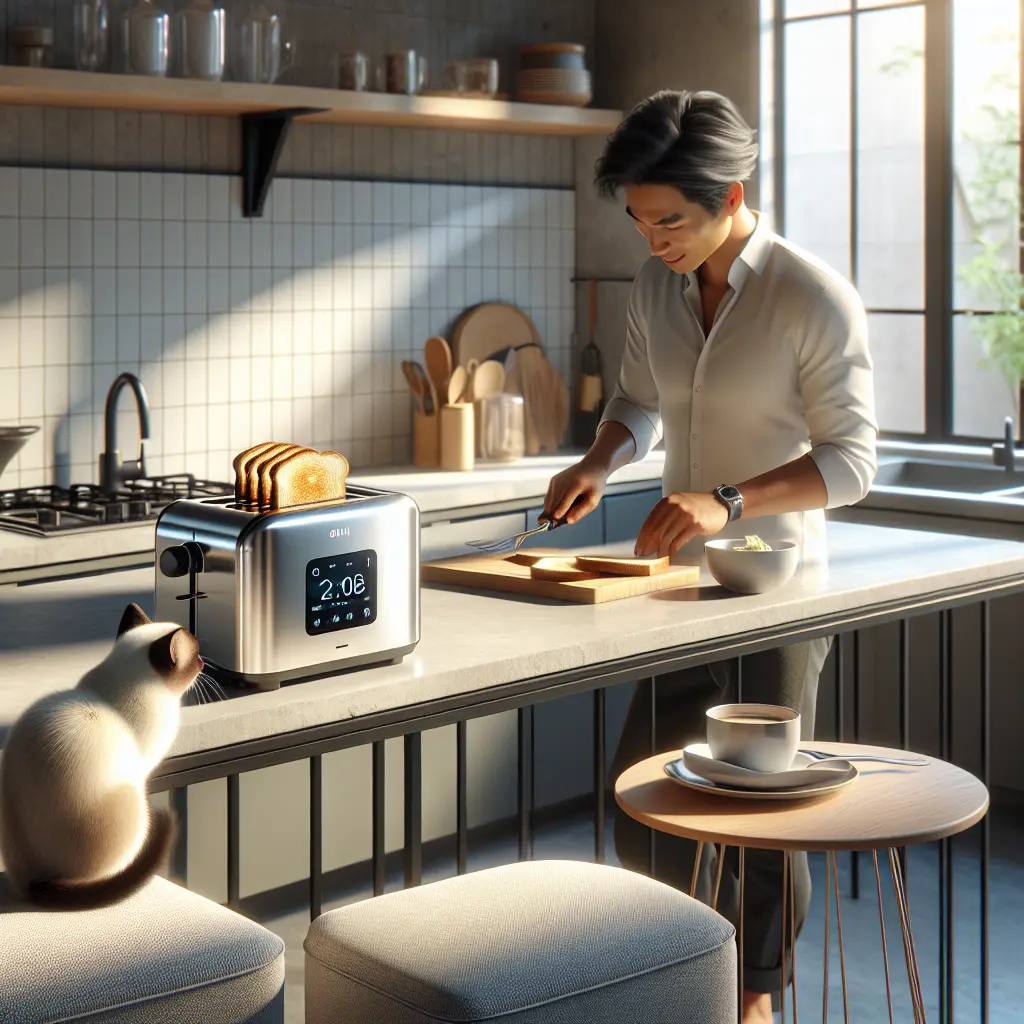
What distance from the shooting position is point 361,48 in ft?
13.9

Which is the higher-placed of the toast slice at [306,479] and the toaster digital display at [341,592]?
the toast slice at [306,479]

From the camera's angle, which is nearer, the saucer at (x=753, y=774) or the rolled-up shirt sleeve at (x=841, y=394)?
the saucer at (x=753, y=774)

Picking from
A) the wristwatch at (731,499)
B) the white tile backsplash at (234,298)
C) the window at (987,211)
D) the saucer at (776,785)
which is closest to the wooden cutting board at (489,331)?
the white tile backsplash at (234,298)

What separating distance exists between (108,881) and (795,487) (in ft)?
4.26

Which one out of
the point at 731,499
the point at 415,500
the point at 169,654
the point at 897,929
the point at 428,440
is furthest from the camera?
the point at 428,440

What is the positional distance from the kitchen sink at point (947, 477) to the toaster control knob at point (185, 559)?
2779 millimetres

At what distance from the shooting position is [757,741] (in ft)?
5.69

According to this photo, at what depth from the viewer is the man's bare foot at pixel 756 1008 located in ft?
7.77

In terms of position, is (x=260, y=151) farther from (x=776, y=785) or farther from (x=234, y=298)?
(x=776, y=785)

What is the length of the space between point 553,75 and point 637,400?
6.89 feet

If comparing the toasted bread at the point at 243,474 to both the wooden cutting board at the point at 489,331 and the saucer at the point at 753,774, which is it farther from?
the wooden cutting board at the point at 489,331

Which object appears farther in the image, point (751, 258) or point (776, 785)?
point (751, 258)

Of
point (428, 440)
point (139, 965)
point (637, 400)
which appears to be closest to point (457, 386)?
point (428, 440)

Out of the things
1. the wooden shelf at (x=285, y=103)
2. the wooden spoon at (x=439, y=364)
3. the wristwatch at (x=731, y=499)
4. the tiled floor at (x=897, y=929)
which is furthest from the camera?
the wooden spoon at (x=439, y=364)
